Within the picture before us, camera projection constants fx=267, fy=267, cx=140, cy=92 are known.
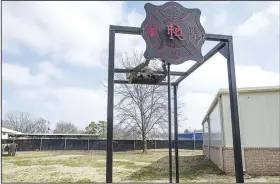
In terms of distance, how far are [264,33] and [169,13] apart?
2839 millimetres

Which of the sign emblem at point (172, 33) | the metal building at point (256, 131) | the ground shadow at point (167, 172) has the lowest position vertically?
the ground shadow at point (167, 172)

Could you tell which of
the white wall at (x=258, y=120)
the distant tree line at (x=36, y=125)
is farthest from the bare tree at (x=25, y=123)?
the white wall at (x=258, y=120)

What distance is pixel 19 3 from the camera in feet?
11.3

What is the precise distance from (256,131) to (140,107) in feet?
41.5

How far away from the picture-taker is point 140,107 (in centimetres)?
2112

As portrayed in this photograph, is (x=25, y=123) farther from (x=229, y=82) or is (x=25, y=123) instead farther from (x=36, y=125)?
(x=229, y=82)

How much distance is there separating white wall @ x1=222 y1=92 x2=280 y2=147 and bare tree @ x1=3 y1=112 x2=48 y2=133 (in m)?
41.3

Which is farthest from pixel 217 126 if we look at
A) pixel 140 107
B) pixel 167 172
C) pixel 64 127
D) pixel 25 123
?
pixel 64 127

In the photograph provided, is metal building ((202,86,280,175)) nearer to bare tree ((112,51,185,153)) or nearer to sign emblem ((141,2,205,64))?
sign emblem ((141,2,205,64))

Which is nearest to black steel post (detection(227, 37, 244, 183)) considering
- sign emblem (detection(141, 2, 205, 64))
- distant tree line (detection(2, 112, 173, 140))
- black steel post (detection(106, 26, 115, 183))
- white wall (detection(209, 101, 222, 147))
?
sign emblem (detection(141, 2, 205, 64))

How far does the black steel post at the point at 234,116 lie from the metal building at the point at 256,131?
5.97 meters

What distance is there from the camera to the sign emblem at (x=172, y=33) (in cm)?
340

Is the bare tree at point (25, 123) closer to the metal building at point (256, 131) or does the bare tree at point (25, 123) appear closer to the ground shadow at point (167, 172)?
the ground shadow at point (167, 172)

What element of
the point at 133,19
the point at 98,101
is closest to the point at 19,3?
the point at 133,19
